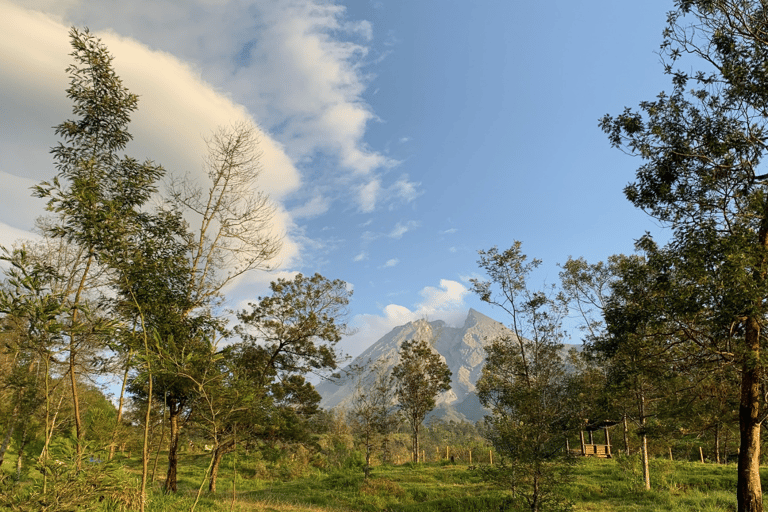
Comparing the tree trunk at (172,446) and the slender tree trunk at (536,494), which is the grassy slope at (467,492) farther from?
the slender tree trunk at (536,494)

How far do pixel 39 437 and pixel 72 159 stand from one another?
3295 centimetres

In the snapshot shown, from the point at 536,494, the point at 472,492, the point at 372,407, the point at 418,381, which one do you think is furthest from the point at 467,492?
the point at 418,381

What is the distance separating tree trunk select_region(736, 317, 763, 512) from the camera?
8.90 meters

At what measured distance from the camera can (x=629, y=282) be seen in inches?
428

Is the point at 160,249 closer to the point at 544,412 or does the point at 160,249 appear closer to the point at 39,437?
the point at 544,412

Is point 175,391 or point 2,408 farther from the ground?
point 175,391

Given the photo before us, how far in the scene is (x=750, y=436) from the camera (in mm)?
9203

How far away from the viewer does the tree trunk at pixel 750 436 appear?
29.2 feet

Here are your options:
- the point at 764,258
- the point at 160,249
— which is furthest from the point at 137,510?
the point at 764,258

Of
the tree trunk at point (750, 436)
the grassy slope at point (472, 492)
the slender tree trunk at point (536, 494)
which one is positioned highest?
the tree trunk at point (750, 436)

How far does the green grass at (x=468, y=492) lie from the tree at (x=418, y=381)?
12.5 m

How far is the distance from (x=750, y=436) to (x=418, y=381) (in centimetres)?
2992

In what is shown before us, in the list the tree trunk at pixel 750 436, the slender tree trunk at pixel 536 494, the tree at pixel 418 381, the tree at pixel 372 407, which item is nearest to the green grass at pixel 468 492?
the slender tree trunk at pixel 536 494

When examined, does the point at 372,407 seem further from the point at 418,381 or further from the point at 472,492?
the point at 472,492
